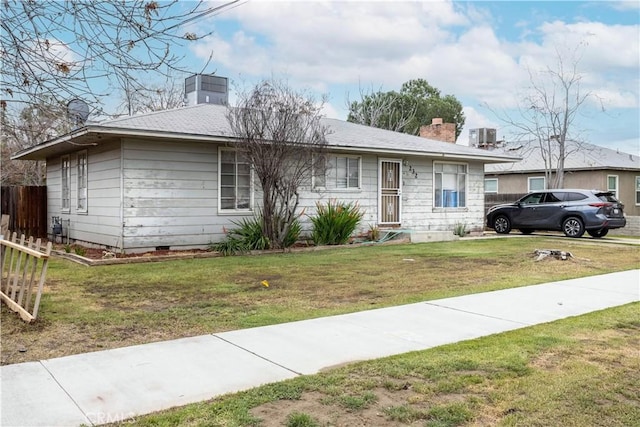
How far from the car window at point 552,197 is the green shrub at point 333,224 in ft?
24.7

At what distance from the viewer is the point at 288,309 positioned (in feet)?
21.6

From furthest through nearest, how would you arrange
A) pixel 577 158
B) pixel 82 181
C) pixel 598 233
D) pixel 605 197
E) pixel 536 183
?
pixel 536 183
pixel 577 158
pixel 598 233
pixel 605 197
pixel 82 181

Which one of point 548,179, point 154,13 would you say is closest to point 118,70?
point 154,13

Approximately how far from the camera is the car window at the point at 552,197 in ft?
59.2

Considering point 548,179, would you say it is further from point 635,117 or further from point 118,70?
point 118,70

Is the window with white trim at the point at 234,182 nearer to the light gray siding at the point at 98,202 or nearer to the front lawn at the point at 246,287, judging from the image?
the front lawn at the point at 246,287

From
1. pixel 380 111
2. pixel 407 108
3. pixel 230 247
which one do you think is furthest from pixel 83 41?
pixel 407 108

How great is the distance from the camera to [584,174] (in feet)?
84.8

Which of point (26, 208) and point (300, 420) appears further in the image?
point (26, 208)

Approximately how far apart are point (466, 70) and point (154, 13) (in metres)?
23.1

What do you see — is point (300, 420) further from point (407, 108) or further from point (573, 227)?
point (407, 108)

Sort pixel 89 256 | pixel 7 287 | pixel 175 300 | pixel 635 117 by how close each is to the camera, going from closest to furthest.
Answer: pixel 7 287, pixel 175 300, pixel 89 256, pixel 635 117

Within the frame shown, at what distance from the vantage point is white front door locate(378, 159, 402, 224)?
55.0ft

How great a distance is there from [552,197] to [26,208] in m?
17.9
